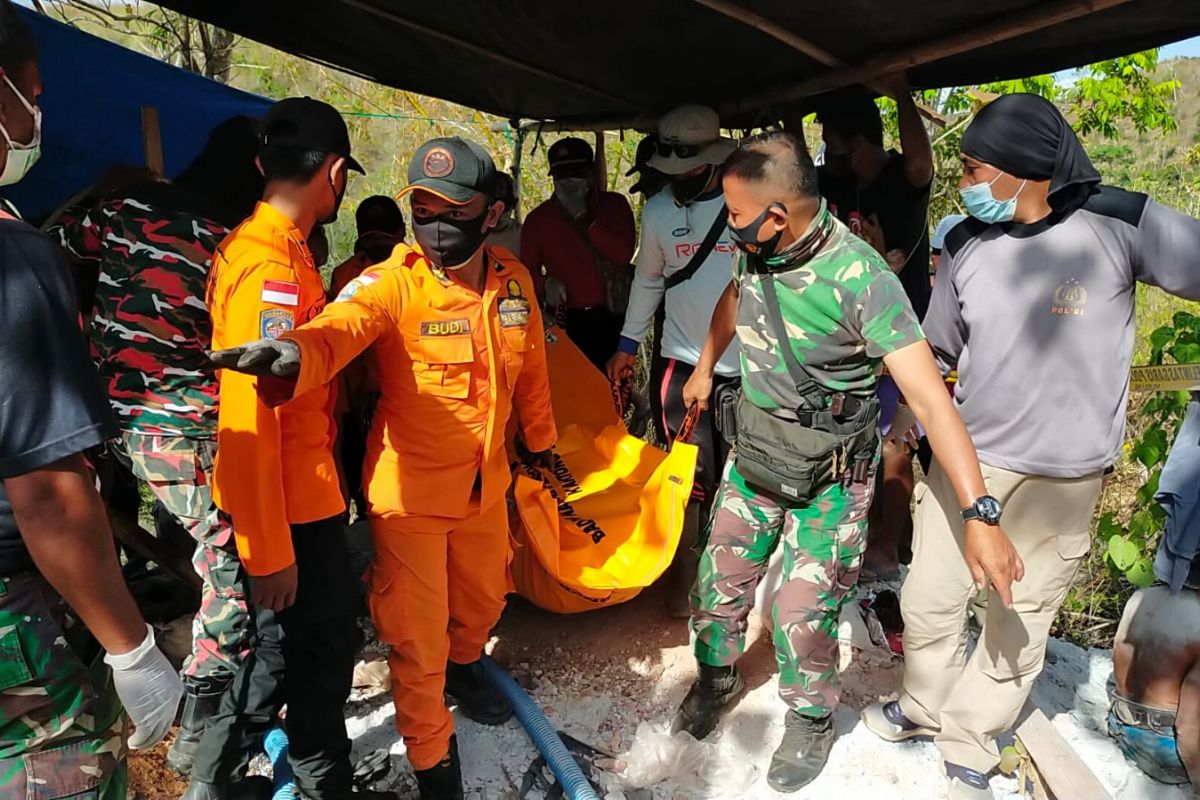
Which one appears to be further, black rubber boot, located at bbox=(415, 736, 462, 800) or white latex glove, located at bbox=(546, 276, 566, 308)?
white latex glove, located at bbox=(546, 276, 566, 308)

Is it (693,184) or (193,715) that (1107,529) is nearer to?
(693,184)

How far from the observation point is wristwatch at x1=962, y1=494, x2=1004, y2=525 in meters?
2.14

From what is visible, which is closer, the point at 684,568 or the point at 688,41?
the point at 688,41

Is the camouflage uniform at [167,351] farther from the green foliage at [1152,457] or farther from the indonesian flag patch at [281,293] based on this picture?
the green foliage at [1152,457]

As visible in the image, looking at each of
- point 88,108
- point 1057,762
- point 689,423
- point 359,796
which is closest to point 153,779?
point 359,796

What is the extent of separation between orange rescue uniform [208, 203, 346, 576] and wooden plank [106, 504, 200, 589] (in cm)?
120

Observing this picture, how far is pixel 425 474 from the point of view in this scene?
7.84 feet

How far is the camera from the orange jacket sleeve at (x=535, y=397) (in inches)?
109

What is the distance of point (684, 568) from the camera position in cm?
366

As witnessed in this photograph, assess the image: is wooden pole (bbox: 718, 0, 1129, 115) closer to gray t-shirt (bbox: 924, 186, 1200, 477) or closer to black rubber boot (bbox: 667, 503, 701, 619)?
gray t-shirt (bbox: 924, 186, 1200, 477)

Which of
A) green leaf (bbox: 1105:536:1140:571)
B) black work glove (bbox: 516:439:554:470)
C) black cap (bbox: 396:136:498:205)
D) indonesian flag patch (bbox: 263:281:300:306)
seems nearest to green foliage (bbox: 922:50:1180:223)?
green leaf (bbox: 1105:536:1140:571)

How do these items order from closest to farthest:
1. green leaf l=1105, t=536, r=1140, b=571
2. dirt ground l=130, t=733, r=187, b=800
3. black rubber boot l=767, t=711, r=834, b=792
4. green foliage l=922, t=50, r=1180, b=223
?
dirt ground l=130, t=733, r=187, b=800 → black rubber boot l=767, t=711, r=834, b=792 → green leaf l=1105, t=536, r=1140, b=571 → green foliage l=922, t=50, r=1180, b=223

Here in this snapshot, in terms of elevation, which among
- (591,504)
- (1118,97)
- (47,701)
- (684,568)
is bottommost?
(684,568)

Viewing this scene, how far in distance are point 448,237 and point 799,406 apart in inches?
48.6
